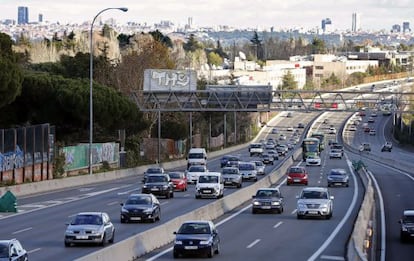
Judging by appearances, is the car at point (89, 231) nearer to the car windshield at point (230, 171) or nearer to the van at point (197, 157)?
the car windshield at point (230, 171)

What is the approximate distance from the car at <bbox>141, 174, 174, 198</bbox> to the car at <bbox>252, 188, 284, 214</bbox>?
930 cm

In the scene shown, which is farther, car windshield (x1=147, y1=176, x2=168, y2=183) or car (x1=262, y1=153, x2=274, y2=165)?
car (x1=262, y1=153, x2=274, y2=165)

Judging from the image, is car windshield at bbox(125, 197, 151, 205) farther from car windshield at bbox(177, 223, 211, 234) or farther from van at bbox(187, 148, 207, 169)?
van at bbox(187, 148, 207, 169)

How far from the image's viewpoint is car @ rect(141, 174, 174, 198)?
190 feet

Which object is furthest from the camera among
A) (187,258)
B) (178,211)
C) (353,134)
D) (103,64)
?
(353,134)

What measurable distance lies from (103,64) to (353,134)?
86294 millimetres

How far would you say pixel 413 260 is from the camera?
128 feet

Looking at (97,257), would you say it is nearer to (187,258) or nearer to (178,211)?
(187,258)

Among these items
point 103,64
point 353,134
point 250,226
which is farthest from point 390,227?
point 353,134

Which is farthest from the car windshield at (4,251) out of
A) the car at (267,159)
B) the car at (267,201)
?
the car at (267,159)

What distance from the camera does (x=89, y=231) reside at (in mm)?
33188

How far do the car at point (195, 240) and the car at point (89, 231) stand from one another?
2802 mm

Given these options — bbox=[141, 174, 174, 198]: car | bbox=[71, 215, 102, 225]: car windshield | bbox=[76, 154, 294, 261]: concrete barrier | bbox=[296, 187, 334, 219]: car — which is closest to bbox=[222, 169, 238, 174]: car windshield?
bbox=[141, 174, 174, 198]: car

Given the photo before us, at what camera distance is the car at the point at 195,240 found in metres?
31.4
